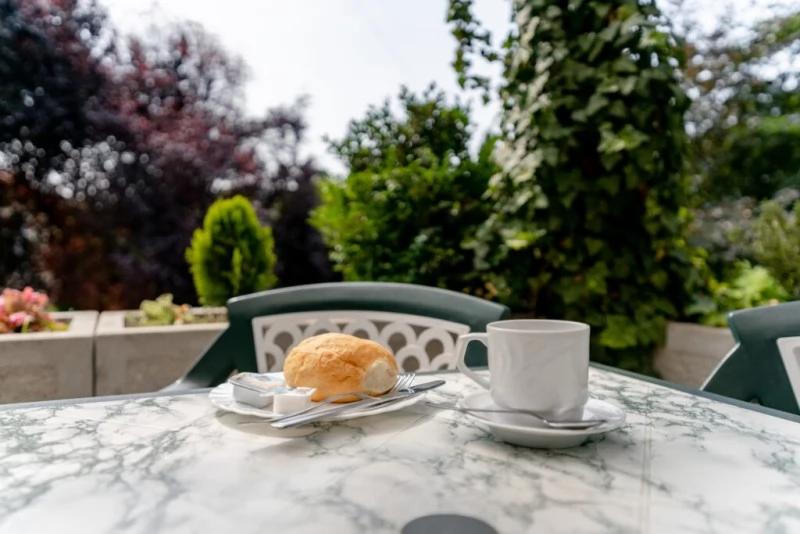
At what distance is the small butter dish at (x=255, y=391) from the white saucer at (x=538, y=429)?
0.23 metres

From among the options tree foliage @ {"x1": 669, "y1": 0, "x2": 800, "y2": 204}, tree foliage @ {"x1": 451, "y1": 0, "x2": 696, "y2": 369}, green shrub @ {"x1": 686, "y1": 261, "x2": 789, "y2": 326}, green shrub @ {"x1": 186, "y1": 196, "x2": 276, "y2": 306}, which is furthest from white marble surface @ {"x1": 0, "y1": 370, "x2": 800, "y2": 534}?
tree foliage @ {"x1": 669, "y1": 0, "x2": 800, "y2": 204}

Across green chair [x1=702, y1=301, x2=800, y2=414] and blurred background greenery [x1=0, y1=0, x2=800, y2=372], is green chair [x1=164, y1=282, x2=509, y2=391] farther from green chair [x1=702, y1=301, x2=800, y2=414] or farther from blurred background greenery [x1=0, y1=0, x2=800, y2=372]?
blurred background greenery [x1=0, y1=0, x2=800, y2=372]

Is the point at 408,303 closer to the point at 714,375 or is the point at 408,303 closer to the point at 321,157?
the point at 714,375

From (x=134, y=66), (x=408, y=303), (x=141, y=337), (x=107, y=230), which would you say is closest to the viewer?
(x=408, y=303)

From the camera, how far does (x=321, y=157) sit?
5031 mm

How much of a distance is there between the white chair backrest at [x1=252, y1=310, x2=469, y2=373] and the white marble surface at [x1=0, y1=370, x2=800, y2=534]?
487 mm

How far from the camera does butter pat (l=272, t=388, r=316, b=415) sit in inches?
25.3

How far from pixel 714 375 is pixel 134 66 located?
5116 mm

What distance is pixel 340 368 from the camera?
67cm

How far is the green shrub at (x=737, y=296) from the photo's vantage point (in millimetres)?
2256

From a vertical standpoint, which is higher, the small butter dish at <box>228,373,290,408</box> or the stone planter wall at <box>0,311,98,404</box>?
the small butter dish at <box>228,373,290,408</box>

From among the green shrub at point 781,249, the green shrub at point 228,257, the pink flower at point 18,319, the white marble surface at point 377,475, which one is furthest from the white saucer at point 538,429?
the green shrub at point 228,257

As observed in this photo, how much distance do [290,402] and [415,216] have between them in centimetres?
202

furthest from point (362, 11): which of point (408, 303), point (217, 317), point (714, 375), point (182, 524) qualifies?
point (182, 524)
